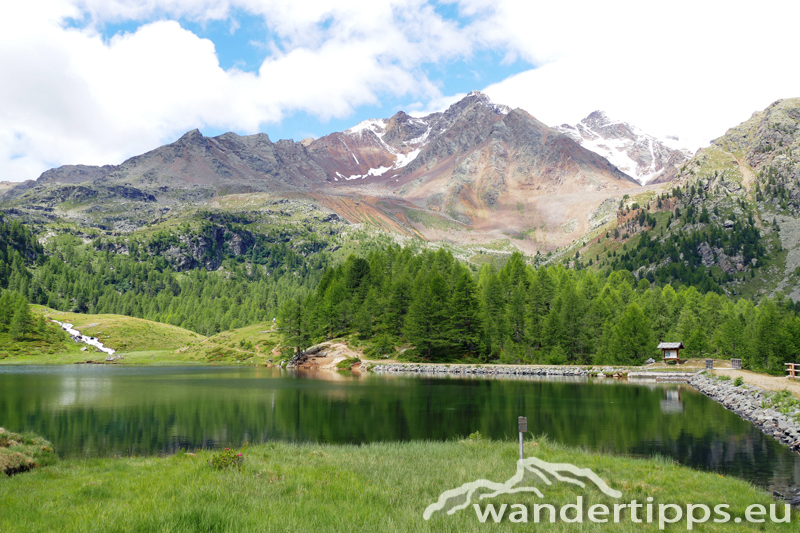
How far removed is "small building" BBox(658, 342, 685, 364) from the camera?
85.8m

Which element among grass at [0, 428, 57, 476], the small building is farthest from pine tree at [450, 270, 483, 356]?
grass at [0, 428, 57, 476]

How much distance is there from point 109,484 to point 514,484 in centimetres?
1394

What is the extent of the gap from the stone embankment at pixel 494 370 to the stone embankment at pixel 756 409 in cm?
1985

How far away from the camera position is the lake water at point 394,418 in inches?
1065

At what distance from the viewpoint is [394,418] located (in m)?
38.2

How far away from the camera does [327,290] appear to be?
124 m

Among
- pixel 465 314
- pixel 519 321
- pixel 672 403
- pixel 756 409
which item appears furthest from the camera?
pixel 519 321

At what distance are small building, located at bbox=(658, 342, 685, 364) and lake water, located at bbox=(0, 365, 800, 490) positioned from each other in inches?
1134

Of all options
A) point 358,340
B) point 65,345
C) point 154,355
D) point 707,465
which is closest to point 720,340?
point 358,340

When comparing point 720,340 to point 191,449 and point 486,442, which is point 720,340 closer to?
point 486,442

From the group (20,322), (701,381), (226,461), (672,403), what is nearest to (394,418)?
(226,461)

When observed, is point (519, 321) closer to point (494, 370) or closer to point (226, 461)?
point (494, 370)

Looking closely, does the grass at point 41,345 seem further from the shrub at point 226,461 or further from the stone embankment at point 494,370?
the shrub at point 226,461

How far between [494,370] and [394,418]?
53.1 m
